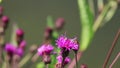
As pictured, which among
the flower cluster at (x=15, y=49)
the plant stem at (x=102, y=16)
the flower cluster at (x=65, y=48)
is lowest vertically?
the flower cluster at (x=15, y=49)

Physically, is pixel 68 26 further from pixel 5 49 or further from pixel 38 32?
pixel 5 49

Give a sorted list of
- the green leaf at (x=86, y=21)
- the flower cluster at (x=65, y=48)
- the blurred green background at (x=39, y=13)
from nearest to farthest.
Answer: the flower cluster at (x=65, y=48) → the green leaf at (x=86, y=21) → the blurred green background at (x=39, y=13)

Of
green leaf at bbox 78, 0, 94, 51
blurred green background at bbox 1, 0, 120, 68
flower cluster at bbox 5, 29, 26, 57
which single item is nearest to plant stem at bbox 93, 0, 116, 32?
green leaf at bbox 78, 0, 94, 51

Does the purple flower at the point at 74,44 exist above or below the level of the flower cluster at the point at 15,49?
above

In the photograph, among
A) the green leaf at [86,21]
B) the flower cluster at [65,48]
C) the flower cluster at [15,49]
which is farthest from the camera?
the flower cluster at [15,49]

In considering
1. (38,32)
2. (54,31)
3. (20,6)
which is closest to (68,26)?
(38,32)

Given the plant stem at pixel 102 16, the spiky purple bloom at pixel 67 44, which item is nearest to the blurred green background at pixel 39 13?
the plant stem at pixel 102 16

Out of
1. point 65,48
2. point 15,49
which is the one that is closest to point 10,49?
point 15,49

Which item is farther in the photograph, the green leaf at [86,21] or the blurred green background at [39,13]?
the blurred green background at [39,13]

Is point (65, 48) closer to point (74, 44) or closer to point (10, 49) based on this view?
point (74, 44)

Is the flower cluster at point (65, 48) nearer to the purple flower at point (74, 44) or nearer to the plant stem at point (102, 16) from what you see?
the purple flower at point (74, 44)

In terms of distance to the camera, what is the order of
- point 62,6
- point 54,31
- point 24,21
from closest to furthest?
1. point 54,31
2. point 24,21
3. point 62,6
